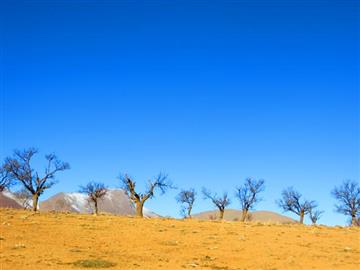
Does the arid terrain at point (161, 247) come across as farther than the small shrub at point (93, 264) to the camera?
Yes

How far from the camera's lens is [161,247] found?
2548cm

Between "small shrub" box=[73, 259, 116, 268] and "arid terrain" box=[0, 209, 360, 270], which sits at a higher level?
"arid terrain" box=[0, 209, 360, 270]

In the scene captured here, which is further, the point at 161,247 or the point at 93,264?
the point at 161,247

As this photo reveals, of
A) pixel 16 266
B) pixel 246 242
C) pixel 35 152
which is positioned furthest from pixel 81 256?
pixel 35 152

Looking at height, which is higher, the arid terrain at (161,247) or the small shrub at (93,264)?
the arid terrain at (161,247)

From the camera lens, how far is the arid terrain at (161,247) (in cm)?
2036

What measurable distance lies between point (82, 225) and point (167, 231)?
7.19 m

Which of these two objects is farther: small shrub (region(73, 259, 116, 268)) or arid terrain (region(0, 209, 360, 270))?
arid terrain (region(0, 209, 360, 270))

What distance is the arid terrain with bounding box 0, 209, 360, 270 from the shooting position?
20359 mm

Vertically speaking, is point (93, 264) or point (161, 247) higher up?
point (161, 247)

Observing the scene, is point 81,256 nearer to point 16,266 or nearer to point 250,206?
point 16,266

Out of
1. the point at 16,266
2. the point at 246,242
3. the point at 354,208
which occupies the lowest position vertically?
the point at 16,266

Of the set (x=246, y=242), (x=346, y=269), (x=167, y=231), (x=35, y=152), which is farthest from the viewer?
(x=35, y=152)

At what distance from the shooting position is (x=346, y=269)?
20.2 meters
